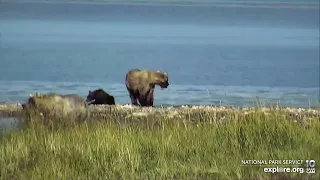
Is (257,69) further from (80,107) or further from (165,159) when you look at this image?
(165,159)

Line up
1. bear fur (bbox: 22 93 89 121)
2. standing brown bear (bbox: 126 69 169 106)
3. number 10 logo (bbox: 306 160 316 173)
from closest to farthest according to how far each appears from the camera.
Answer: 1. number 10 logo (bbox: 306 160 316 173)
2. bear fur (bbox: 22 93 89 121)
3. standing brown bear (bbox: 126 69 169 106)

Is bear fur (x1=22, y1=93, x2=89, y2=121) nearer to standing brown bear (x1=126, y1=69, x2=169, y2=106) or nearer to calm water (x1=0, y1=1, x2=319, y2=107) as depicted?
calm water (x1=0, y1=1, x2=319, y2=107)

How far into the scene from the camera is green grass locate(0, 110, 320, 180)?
4027 mm

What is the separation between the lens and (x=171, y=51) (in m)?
7.83

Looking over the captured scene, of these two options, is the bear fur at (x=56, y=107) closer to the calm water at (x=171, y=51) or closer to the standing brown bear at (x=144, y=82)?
the calm water at (x=171, y=51)

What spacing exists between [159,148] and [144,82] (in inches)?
88.0

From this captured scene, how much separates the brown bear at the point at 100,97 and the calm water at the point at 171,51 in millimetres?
119

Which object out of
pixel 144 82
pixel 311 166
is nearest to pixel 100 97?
pixel 144 82

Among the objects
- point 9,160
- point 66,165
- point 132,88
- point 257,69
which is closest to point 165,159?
point 66,165

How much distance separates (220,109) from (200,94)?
1.08 m

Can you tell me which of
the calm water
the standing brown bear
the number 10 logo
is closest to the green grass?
the number 10 logo

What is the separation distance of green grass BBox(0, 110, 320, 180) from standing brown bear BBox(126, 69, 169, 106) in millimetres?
1588

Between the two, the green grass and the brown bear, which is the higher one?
the brown bear

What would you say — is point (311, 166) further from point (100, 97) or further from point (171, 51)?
point (171, 51)
